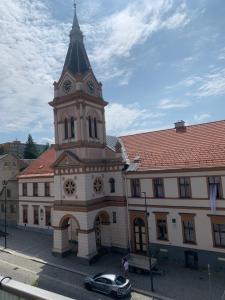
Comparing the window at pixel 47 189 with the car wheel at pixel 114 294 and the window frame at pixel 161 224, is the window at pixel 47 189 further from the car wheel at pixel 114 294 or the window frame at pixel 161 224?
the car wheel at pixel 114 294

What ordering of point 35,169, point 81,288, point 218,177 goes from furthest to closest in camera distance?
point 35,169
point 218,177
point 81,288

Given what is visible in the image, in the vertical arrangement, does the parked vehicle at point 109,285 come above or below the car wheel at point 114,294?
above

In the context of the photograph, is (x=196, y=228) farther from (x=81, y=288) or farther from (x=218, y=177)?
(x=81, y=288)

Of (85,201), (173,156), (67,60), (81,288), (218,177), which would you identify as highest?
(67,60)

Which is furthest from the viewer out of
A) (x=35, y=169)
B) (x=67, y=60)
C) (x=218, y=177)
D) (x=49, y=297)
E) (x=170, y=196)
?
(x=35, y=169)

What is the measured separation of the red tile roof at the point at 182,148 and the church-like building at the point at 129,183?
0.10 metres

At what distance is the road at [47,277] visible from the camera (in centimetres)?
2014

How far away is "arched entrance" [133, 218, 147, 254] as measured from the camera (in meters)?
27.7

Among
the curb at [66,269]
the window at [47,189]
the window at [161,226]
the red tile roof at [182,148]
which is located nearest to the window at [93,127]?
the red tile roof at [182,148]

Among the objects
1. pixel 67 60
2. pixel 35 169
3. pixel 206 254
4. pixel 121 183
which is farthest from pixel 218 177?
pixel 35 169

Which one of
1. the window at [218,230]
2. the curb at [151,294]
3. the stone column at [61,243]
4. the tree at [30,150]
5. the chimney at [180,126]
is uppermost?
the tree at [30,150]

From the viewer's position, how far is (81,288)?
21016mm

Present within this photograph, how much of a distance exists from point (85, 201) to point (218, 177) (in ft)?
42.3

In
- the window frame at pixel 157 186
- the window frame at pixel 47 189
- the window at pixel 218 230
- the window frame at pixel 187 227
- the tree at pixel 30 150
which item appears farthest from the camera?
the tree at pixel 30 150
